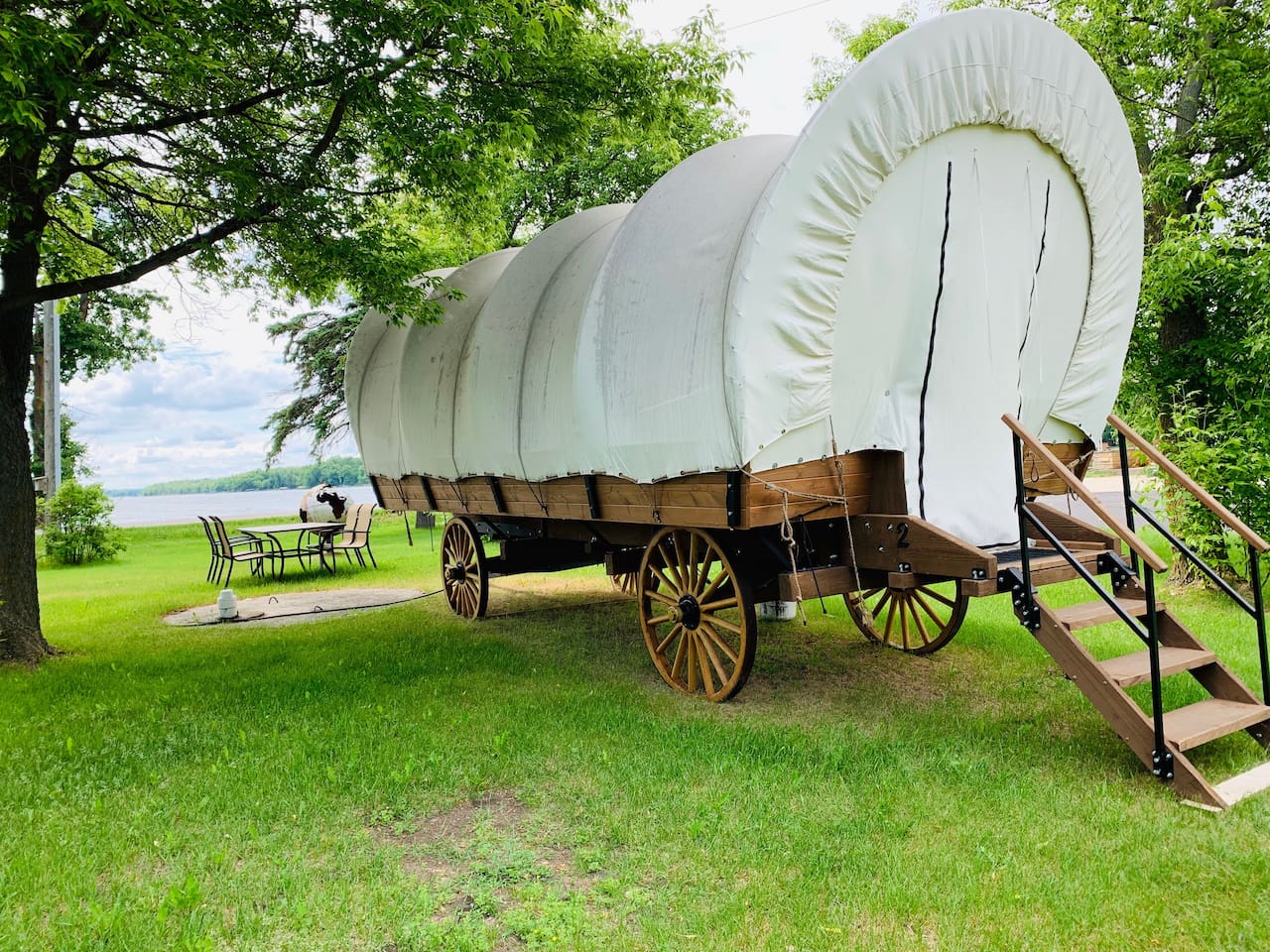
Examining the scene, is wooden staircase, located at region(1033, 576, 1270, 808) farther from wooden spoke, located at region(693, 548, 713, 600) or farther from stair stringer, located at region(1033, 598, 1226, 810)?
wooden spoke, located at region(693, 548, 713, 600)

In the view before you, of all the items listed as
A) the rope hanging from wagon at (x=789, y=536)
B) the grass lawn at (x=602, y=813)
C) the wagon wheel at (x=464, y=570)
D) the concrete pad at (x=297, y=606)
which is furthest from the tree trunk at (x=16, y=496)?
the rope hanging from wagon at (x=789, y=536)

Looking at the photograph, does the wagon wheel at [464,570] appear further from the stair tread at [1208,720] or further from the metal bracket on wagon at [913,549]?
the stair tread at [1208,720]

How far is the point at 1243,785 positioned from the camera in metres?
4.04

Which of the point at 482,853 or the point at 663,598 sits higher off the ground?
the point at 663,598

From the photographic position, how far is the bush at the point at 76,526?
56.3ft

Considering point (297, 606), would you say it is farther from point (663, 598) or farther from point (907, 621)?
point (907, 621)

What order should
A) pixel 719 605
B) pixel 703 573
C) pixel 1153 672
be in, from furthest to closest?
pixel 703 573 < pixel 719 605 < pixel 1153 672

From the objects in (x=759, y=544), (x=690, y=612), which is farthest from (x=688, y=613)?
(x=759, y=544)

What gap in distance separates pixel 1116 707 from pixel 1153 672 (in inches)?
9.4

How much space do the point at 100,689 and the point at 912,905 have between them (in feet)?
20.1

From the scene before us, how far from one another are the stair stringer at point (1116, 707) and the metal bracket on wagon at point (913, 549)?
388mm

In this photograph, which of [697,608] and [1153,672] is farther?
[697,608]

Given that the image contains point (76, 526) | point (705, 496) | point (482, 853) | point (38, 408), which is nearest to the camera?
point (482, 853)

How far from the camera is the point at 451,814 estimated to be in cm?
415
